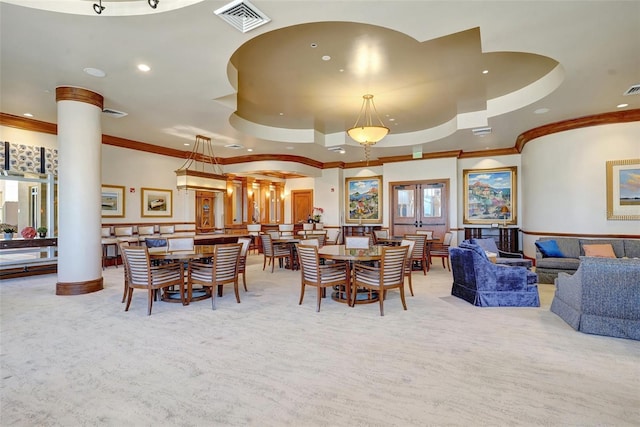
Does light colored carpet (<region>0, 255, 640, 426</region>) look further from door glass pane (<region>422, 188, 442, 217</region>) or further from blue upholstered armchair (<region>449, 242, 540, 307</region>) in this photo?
door glass pane (<region>422, 188, 442, 217</region>)

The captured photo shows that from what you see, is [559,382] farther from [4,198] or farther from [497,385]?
[4,198]

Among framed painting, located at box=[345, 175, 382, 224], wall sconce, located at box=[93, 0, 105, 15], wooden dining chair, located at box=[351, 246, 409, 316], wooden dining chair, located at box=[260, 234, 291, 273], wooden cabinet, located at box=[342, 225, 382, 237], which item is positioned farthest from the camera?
framed painting, located at box=[345, 175, 382, 224]

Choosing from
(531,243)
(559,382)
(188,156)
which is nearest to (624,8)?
(559,382)

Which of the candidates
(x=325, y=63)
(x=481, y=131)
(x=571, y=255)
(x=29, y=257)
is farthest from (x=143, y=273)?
(x=571, y=255)

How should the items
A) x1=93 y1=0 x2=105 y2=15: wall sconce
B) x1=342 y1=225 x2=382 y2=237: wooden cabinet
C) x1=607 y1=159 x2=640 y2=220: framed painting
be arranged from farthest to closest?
x1=342 y1=225 x2=382 y2=237: wooden cabinet < x1=607 y1=159 x2=640 y2=220: framed painting < x1=93 y1=0 x2=105 y2=15: wall sconce

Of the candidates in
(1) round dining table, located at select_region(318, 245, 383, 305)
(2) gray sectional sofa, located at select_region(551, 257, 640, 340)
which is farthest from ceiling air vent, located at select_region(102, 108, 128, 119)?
(2) gray sectional sofa, located at select_region(551, 257, 640, 340)

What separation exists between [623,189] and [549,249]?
1.87 m

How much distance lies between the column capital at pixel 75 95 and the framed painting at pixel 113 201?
11.3 feet

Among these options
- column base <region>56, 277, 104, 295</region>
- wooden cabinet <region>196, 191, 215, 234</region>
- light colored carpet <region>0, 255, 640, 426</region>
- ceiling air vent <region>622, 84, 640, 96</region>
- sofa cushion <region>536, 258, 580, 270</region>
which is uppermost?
ceiling air vent <region>622, 84, 640, 96</region>

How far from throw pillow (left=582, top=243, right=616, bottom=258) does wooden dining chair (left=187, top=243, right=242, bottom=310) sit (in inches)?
250

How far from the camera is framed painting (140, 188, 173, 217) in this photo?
9.23 meters

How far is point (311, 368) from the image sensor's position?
113 inches

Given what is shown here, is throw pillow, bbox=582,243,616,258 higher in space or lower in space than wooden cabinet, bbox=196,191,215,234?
lower

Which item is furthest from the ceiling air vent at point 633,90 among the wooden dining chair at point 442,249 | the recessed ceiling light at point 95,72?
the recessed ceiling light at point 95,72
